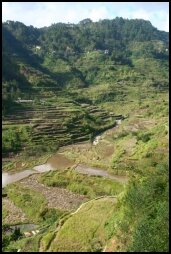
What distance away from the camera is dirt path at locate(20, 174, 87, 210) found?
27844 mm

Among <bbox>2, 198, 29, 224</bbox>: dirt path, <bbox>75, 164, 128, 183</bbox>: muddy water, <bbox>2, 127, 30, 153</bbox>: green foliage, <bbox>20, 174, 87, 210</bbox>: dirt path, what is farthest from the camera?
<bbox>2, 127, 30, 153</bbox>: green foliage

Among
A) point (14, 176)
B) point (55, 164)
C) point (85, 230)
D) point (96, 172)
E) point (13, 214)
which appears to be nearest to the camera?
point (85, 230)

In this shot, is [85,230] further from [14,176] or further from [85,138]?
[85,138]

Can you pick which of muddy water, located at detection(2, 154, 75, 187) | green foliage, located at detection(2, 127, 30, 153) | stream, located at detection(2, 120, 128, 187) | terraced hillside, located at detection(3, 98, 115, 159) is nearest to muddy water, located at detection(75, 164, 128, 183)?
stream, located at detection(2, 120, 128, 187)

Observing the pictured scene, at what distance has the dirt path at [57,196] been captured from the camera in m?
27.8

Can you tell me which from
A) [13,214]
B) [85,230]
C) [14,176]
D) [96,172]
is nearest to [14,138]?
[14,176]

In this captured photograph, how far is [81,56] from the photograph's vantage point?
103 metres

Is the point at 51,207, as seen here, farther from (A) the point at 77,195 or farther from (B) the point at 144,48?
(B) the point at 144,48

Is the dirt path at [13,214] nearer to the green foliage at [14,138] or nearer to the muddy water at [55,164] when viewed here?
the muddy water at [55,164]

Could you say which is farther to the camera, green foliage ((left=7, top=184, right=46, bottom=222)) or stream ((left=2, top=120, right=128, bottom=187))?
stream ((left=2, top=120, right=128, bottom=187))

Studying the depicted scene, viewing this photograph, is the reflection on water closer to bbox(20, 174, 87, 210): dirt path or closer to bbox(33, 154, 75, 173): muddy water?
bbox(33, 154, 75, 173): muddy water

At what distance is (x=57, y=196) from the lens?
97.9 feet

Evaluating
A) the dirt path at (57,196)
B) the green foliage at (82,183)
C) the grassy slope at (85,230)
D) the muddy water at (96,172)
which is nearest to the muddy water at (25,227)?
the dirt path at (57,196)

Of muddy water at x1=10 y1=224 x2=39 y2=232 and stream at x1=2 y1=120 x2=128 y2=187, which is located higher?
stream at x1=2 y1=120 x2=128 y2=187
